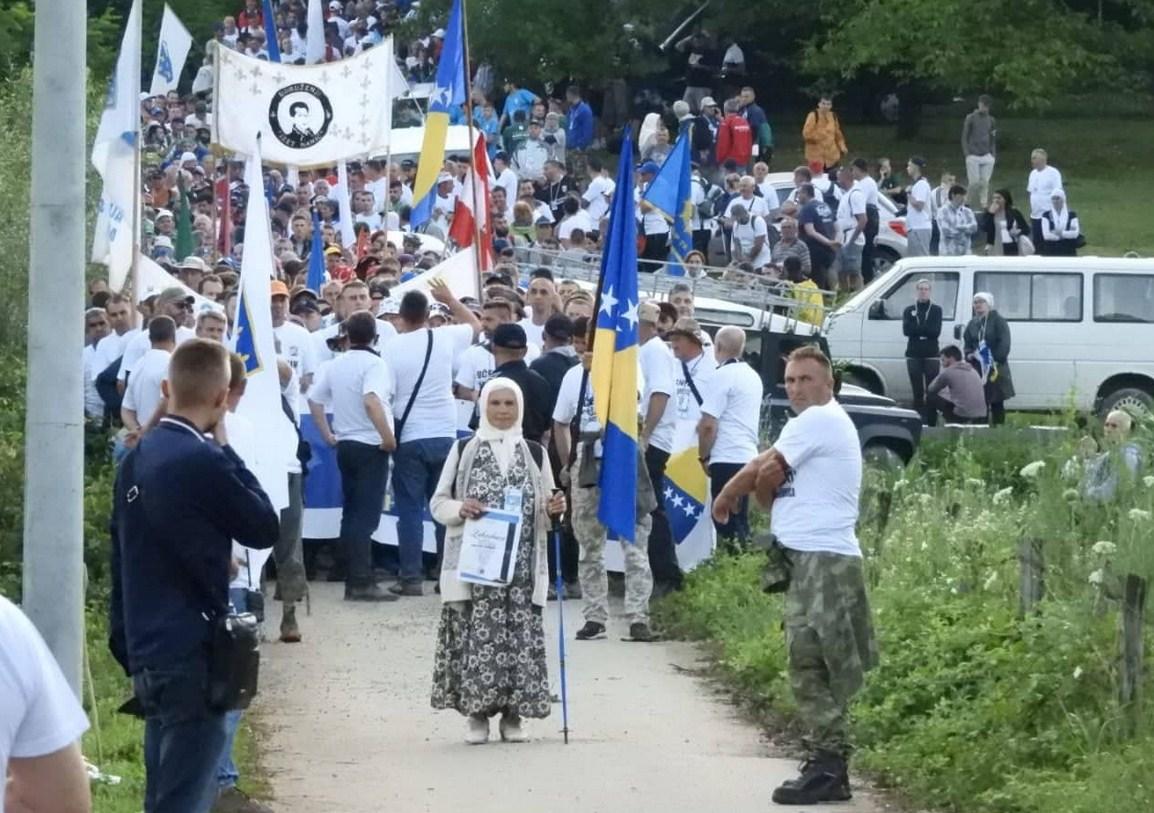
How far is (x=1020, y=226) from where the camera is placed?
32219 mm

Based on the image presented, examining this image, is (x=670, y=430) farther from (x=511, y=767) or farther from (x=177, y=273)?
(x=177, y=273)

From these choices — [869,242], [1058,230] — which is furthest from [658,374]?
[1058,230]

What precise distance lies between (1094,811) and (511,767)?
256 cm

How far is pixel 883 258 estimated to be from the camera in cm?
3219

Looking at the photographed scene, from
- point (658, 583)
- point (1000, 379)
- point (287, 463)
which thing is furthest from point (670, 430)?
point (1000, 379)

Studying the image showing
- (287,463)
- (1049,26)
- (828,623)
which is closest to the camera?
(828,623)

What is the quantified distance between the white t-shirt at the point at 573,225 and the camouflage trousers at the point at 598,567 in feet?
51.1

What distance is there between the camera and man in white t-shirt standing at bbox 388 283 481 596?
49.0ft

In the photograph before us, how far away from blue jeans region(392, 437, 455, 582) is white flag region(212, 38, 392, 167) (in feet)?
21.8

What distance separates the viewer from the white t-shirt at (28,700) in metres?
3.94

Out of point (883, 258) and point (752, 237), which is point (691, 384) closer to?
point (752, 237)

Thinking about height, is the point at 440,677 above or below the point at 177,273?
below

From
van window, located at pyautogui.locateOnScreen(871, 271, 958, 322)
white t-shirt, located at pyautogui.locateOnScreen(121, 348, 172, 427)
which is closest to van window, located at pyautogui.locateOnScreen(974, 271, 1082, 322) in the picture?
van window, located at pyautogui.locateOnScreen(871, 271, 958, 322)

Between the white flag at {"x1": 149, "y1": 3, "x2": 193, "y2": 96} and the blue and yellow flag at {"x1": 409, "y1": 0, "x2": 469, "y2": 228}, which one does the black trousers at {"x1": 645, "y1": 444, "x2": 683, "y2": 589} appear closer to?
the blue and yellow flag at {"x1": 409, "y1": 0, "x2": 469, "y2": 228}
